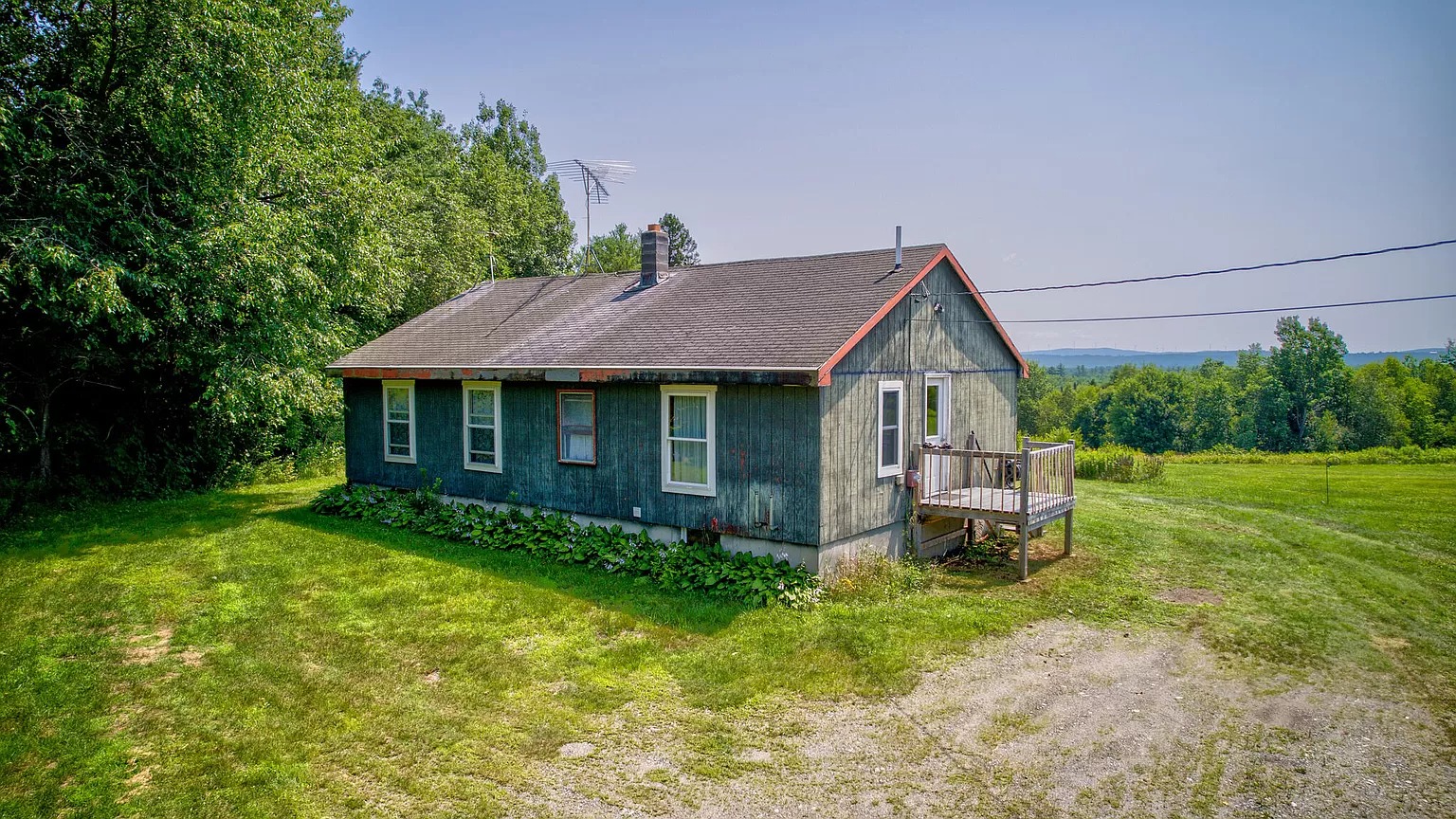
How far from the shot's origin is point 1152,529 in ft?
47.3

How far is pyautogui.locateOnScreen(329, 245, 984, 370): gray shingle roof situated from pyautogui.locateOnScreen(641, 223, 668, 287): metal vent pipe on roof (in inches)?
12.9

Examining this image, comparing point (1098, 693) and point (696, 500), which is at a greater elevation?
point (696, 500)

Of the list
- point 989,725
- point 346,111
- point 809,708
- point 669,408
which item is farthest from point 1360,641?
point 346,111

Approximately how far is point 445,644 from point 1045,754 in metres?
6.16

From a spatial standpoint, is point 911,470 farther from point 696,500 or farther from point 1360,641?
point 1360,641

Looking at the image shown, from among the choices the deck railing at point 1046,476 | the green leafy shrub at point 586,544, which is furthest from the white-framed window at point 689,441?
the deck railing at point 1046,476

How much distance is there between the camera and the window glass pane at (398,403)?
1510 cm

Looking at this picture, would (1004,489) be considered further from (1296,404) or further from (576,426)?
(1296,404)

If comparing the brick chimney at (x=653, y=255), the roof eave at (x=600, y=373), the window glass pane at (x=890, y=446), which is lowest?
the window glass pane at (x=890, y=446)

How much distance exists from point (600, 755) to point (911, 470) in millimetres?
6991

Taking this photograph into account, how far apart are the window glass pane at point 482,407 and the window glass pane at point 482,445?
0.14 metres

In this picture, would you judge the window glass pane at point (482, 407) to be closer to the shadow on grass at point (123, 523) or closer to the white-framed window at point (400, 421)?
the white-framed window at point (400, 421)

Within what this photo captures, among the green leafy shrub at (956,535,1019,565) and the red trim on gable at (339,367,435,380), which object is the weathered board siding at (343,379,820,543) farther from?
the green leafy shrub at (956,535,1019,565)

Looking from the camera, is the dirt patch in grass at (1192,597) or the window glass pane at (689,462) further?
the window glass pane at (689,462)
